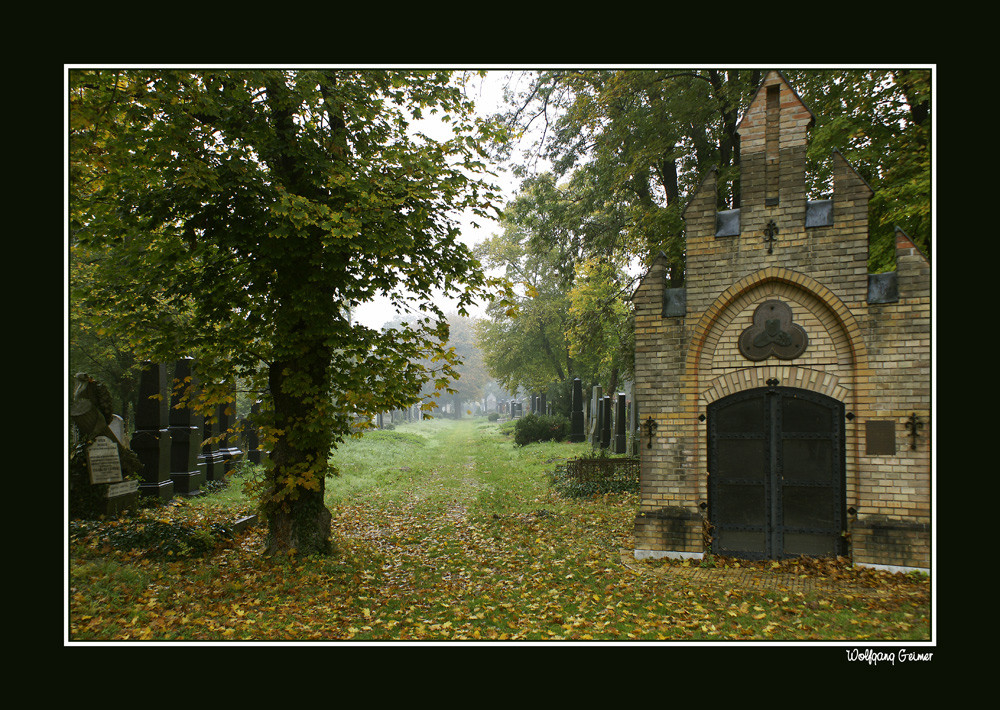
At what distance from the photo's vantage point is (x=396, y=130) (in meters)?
7.79

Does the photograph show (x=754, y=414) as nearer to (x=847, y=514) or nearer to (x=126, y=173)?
(x=847, y=514)

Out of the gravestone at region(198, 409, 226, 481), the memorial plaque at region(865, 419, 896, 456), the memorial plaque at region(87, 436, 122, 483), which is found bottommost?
the gravestone at region(198, 409, 226, 481)

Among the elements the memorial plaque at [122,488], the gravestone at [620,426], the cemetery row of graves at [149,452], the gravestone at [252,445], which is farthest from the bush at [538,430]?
the memorial plaque at [122,488]

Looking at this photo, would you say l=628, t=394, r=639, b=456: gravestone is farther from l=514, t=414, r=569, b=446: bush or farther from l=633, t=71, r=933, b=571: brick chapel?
l=633, t=71, r=933, b=571: brick chapel

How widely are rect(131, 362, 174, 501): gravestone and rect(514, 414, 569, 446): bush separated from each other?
14.6 m

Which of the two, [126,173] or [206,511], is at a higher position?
[126,173]

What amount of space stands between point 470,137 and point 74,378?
727 cm

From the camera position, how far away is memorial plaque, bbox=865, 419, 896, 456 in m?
6.54

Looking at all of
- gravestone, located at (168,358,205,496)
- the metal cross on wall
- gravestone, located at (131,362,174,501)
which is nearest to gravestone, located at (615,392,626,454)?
the metal cross on wall

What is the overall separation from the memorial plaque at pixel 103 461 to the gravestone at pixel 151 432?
1.54m

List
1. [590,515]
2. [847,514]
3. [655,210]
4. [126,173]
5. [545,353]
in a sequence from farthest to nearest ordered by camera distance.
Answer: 1. [545,353]
2. [655,210]
3. [590,515]
4. [847,514]
5. [126,173]

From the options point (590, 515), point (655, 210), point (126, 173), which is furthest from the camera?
point (655, 210)

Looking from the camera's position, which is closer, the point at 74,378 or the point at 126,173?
the point at 126,173

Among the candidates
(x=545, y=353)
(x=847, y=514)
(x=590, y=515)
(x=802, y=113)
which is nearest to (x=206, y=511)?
(x=590, y=515)
